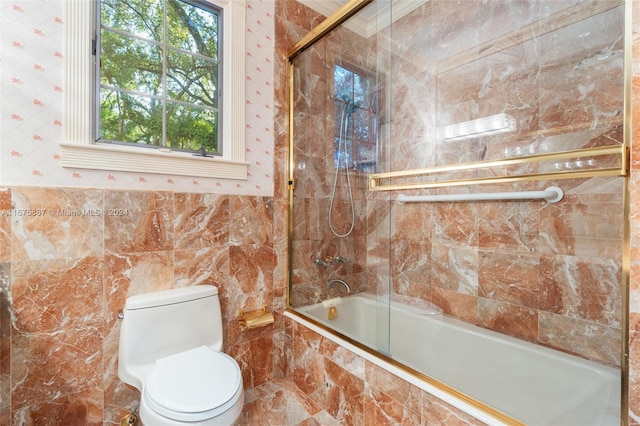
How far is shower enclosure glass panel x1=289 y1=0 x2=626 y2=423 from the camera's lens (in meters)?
1.37

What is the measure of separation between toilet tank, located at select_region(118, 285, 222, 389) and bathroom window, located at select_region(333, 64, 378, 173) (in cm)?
118

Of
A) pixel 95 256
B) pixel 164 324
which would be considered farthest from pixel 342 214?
pixel 95 256

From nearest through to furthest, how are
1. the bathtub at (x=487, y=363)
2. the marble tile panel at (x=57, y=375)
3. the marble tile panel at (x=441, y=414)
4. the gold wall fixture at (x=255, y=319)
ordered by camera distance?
the marble tile panel at (x=441, y=414)
the bathtub at (x=487, y=363)
the marble tile panel at (x=57, y=375)
the gold wall fixture at (x=255, y=319)

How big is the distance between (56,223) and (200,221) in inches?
23.9

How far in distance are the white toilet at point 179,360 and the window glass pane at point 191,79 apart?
108 cm

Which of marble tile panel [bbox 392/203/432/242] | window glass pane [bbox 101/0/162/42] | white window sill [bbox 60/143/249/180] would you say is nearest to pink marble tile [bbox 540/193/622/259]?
marble tile panel [bbox 392/203/432/242]

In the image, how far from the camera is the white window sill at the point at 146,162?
1.36 metres

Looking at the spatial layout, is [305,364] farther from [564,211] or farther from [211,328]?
[564,211]

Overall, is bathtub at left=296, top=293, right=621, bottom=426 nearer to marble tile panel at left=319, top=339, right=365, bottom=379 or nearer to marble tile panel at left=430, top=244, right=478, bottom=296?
marble tile panel at left=319, top=339, right=365, bottom=379

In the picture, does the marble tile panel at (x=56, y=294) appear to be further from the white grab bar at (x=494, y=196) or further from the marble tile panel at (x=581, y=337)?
the marble tile panel at (x=581, y=337)

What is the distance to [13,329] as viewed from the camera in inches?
48.6

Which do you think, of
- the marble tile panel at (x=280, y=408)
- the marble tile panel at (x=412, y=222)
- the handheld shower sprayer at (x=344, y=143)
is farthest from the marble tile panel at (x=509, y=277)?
the marble tile panel at (x=280, y=408)

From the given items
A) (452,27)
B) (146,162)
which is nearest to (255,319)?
(146,162)

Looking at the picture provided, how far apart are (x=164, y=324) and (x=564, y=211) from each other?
201 cm
